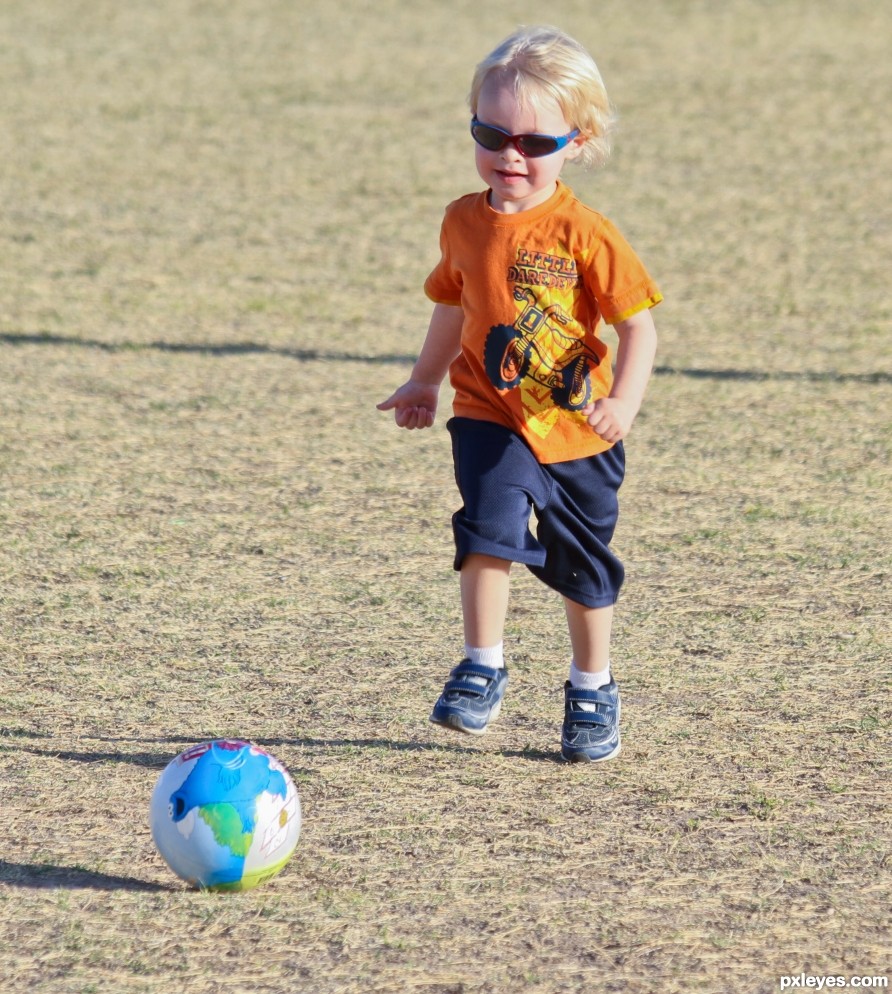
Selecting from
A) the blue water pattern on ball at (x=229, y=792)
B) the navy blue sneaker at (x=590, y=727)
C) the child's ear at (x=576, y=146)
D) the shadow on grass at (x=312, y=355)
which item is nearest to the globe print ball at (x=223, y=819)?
the blue water pattern on ball at (x=229, y=792)

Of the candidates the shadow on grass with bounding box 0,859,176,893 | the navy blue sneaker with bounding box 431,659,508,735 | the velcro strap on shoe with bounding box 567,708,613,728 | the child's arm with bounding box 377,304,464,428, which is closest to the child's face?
the child's arm with bounding box 377,304,464,428

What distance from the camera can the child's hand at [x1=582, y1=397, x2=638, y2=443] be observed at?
11.5ft

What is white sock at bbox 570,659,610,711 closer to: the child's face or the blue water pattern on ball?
the blue water pattern on ball

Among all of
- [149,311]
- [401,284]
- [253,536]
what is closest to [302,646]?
[253,536]

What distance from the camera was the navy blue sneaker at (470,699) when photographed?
3.69 metres

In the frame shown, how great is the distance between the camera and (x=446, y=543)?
5375 millimetres

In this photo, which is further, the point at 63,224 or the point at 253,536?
the point at 63,224

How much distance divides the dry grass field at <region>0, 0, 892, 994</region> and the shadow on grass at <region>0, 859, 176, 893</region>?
0.02m

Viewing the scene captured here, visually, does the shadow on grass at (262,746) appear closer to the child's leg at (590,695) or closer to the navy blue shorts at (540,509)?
the child's leg at (590,695)

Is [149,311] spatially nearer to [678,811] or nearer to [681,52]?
[678,811]

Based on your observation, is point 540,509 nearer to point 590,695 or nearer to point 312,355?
point 590,695

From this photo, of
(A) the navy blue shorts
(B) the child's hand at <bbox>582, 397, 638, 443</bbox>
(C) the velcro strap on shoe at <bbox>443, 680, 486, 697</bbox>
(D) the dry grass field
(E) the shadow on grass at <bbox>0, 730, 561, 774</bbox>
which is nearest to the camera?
(D) the dry grass field

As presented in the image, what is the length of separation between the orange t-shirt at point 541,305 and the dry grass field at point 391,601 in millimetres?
854

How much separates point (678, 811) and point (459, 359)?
115 centimetres
